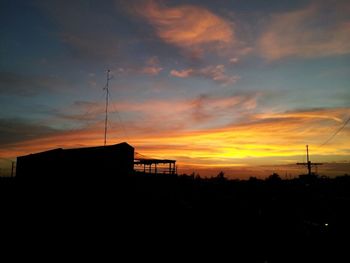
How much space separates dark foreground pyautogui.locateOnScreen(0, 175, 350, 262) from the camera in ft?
50.9

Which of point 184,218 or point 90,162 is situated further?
point 90,162

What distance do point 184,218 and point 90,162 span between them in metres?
11.6

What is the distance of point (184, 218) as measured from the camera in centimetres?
2106

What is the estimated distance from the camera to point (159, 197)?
2602 cm

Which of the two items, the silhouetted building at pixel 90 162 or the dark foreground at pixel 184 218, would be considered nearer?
the dark foreground at pixel 184 218

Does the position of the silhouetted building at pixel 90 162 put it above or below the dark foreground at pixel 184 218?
above

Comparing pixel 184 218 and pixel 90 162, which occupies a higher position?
pixel 90 162

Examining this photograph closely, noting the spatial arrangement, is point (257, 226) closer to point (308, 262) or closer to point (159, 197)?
point (308, 262)

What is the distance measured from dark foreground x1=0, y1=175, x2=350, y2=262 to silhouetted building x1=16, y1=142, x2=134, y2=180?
85cm

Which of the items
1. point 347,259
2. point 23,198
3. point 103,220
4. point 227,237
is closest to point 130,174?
point 103,220

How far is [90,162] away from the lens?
88.9 ft

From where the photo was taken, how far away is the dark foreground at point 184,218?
50.9ft

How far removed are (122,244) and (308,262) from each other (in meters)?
9.88

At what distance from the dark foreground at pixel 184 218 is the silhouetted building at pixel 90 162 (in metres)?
0.85
